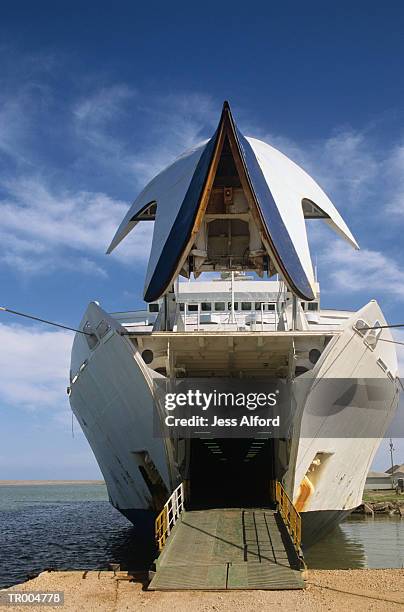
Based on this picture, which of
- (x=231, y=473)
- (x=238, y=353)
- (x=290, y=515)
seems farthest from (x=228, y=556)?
(x=231, y=473)

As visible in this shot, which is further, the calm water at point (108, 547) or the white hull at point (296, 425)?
the calm water at point (108, 547)

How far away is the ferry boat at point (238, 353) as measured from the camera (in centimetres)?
1411

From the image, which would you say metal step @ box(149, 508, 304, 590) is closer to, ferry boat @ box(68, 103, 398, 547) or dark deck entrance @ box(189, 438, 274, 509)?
ferry boat @ box(68, 103, 398, 547)

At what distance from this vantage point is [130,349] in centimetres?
1415

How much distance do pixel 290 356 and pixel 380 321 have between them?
254cm

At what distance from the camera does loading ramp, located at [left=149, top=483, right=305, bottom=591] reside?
32.1 feet

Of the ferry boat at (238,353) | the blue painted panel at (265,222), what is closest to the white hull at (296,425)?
the ferry boat at (238,353)

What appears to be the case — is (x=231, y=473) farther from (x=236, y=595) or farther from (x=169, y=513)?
(x=236, y=595)

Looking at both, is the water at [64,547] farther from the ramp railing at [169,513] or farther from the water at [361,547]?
the water at [361,547]

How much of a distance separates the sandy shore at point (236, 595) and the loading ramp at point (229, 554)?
1.08ft

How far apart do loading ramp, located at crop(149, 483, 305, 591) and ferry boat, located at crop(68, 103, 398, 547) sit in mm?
1275

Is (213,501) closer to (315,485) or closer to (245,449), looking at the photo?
(315,485)

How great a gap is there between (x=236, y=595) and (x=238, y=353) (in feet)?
30.4

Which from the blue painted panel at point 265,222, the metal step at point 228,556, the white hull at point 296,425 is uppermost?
the blue painted panel at point 265,222
